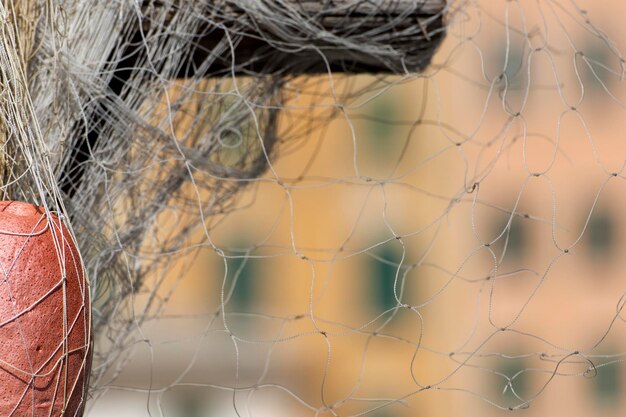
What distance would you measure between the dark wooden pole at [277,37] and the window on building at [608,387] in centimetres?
1822

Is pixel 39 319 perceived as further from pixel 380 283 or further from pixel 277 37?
pixel 380 283

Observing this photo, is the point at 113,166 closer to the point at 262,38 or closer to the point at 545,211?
the point at 262,38

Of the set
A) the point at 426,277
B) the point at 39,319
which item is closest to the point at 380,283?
the point at 426,277

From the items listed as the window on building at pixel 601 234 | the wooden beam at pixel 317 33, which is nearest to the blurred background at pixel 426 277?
the window on building at pixel 601 234

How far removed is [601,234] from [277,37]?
16885 millimetres

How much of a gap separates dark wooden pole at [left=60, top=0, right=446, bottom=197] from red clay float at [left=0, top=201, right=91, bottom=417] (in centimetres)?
50

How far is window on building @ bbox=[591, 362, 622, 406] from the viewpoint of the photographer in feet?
63.6

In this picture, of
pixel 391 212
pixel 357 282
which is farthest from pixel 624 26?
pixel 357 282

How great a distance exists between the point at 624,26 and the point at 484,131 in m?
5.27

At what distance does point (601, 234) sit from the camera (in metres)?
18.2

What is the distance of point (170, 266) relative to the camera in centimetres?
233

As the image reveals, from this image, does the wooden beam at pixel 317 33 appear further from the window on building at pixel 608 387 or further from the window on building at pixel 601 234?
the window on building at pixel 608 387

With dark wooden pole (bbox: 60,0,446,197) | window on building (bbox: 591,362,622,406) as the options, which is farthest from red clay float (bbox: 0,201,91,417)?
window on building (bbox: 591,362,622,406)

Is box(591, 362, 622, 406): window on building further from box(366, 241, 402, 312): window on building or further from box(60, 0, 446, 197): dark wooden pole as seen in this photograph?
box(60, 0, 446, 197): dark wooden pole
